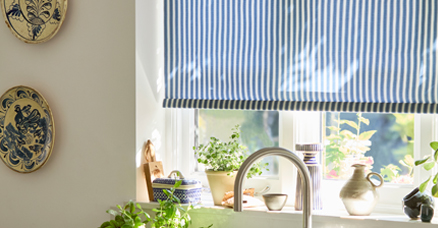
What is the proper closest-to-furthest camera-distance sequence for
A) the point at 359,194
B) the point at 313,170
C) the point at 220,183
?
the point at 359,194, the point at 313,170, the point at 220,183

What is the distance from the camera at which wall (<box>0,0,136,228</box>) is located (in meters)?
1.91

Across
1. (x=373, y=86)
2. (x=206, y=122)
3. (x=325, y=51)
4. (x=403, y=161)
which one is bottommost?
(x=403, y=161)

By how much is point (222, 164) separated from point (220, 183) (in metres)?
0.08

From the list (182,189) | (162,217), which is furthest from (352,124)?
(162,217)

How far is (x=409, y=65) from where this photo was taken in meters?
1.63

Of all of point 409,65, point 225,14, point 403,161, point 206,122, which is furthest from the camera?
point 206,122

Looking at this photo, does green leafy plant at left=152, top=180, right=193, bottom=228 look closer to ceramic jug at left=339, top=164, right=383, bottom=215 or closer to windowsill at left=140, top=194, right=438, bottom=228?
windowsill at left=140, top=194, right=438, bottom=228

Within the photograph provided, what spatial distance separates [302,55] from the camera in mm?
1763

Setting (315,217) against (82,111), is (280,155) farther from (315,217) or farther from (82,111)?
(82,111)

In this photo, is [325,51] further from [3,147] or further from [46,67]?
[3,147]

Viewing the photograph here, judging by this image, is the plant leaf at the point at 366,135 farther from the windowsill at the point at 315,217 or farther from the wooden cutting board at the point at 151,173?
the wooden cutting board at the point at 151,173

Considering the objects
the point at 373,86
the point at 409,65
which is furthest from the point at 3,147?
the point at 409,65

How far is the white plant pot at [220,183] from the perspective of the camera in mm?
1839

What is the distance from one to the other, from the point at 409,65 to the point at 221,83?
71 centimetres
